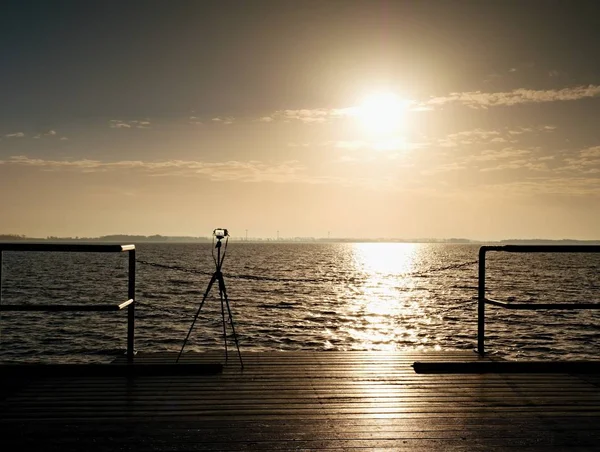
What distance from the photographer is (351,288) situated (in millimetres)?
51906

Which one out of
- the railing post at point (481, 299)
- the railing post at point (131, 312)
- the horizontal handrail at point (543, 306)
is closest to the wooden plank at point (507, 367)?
the horizontal handrail at point (543, 306)

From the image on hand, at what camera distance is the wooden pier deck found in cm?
439

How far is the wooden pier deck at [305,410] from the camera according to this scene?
4.39 m

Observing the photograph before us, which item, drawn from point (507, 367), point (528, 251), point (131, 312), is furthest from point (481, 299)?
point (131, 312)

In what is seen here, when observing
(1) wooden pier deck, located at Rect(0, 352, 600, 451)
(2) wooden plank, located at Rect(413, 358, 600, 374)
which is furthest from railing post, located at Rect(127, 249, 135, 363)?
(2) wooden plank, located at Rect(413, 358, 600, 374)

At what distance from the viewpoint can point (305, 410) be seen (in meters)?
5.24

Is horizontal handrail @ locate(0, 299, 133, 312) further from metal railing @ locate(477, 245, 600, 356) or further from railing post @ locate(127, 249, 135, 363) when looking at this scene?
metal railing @ locate(477, 245, 600, 356)

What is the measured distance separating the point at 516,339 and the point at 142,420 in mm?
21034

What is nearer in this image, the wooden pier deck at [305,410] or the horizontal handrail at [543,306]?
the wooden pier deck at [305,410]

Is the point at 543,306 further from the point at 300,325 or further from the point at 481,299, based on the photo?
the point at 300,325

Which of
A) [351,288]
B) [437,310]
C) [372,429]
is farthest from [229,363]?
[351,288]

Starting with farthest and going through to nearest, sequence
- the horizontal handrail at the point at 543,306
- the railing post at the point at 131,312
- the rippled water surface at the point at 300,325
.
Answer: the rippled water surface at the point at 300,325, the railing post at the point at 131,312, the horizontal handrail at the point at 543,306

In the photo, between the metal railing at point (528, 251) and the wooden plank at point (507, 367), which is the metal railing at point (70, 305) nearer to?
the wooden plank at point (507, 367)

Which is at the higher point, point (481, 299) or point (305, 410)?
point (481, 299)
